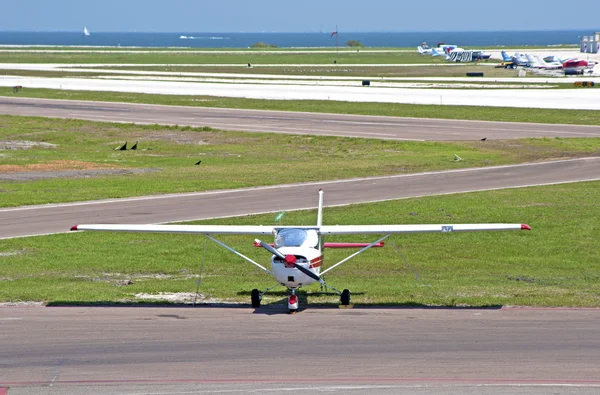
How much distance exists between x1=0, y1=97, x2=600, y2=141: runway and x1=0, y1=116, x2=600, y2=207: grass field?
4.05m

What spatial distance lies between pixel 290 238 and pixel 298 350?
3.85m

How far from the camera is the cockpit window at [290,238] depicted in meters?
22.3

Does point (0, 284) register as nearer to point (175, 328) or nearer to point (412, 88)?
point (175, 328)

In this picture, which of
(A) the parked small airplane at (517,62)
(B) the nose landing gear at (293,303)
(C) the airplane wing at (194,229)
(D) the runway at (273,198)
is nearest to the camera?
(B) the nose landing gear at (293,303)

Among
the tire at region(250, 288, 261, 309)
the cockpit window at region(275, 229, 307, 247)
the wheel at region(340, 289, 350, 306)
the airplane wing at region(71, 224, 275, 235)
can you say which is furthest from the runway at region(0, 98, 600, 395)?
the airplane wing at region(71, 224, 275, 235)

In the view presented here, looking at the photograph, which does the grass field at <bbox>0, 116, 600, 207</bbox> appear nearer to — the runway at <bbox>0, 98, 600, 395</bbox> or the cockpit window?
the runway at <bbox>0, 98, 600, 395</bbox>

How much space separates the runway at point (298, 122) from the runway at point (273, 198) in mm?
16115

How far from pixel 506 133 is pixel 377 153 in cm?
1451

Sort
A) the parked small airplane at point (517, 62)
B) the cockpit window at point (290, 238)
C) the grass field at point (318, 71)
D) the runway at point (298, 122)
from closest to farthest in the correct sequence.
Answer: the cockpit window at point (290, 238)
the runway at point (298, 122)
the grass field at point (318, 71)
the parked small airplane at point (517, 62)

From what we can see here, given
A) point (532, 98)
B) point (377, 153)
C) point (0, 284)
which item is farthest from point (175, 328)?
point (532, 98)

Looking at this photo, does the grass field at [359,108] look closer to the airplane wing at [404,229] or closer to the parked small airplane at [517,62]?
the airplane wing at [404,229]

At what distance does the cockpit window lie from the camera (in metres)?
22.3

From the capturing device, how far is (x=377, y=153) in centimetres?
6041

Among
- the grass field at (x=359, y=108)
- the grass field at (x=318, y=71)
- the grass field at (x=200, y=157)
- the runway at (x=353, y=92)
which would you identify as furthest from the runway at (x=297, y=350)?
the grass field at (x=318, y=71)
